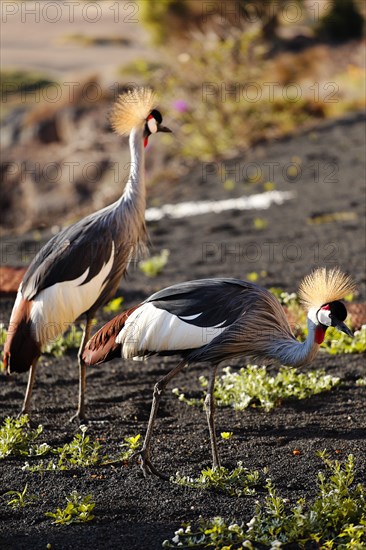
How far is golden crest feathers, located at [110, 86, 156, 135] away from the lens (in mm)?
7172

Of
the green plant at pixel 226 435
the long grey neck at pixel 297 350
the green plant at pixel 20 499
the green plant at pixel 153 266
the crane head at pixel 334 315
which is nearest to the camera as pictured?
the green plant at pixel 20 499

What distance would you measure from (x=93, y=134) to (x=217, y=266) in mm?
12523

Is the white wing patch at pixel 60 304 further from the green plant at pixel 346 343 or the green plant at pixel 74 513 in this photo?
the green plant at pixel 346 343

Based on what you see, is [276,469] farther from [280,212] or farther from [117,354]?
[280,212]

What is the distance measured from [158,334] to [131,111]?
240cm

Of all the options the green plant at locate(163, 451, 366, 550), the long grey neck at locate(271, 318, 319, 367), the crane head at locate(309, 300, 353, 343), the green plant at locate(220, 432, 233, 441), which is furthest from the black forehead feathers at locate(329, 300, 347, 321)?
the green plant at locate(220, 432, 233, 441)

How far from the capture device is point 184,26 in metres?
29.9

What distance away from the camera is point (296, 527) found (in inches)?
176

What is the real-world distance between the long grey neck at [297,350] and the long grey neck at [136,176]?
1982 mm

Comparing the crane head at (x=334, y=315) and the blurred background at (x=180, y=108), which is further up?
the blurred background at (x=180, y=108)

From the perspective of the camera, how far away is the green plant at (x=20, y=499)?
4.98 m

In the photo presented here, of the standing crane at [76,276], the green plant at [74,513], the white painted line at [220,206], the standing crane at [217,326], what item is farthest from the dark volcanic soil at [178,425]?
the white painted line at [220,206]

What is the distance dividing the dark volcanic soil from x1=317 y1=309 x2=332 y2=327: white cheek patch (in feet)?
2.66

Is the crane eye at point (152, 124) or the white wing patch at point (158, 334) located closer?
the white wing patch at point (158, 334)
